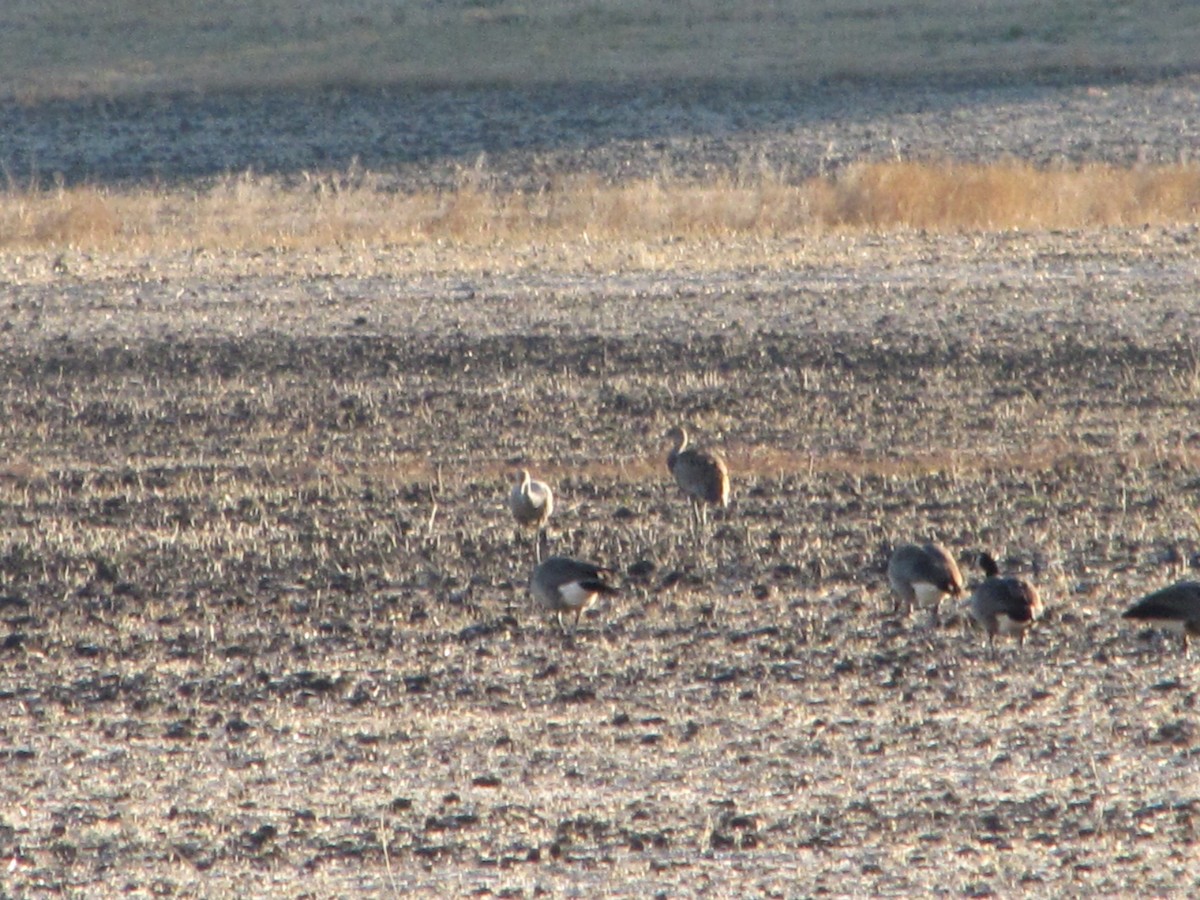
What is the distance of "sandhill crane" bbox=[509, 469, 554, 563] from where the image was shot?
930 centimetres

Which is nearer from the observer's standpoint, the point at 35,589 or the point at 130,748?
the point at 130,748

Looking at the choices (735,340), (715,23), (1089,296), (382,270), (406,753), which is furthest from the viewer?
(715,23)

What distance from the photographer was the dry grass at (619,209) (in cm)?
2045

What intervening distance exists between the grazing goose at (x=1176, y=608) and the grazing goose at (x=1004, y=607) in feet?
1.23

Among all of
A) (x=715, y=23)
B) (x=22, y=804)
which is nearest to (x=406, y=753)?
(x=22, y=804)

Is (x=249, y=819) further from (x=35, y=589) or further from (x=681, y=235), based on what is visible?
(x=681, y=235)

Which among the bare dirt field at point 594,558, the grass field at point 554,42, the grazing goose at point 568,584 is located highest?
the grass field at point 554,42

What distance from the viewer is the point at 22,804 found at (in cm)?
602

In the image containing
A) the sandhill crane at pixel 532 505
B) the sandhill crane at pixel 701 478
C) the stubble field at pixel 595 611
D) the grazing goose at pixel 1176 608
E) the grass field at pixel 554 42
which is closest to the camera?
the stubble field at pixel 595 611

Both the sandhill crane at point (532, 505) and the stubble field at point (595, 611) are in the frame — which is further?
the sandhill crane at point (532, 505)

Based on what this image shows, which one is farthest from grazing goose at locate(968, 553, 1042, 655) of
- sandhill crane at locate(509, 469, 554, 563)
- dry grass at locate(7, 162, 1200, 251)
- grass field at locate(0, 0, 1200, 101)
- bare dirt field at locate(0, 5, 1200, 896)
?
grass field at locate(0, 0, 1200, 101)

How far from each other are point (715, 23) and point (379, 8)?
24.0ft

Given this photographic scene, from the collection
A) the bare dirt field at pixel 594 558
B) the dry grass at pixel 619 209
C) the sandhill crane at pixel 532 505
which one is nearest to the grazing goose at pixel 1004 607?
the bare dirt field at pixel 594 558

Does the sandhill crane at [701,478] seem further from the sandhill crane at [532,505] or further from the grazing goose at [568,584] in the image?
the grazing goose at [568,584]
